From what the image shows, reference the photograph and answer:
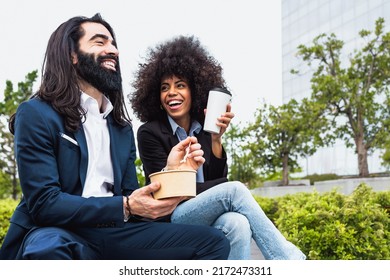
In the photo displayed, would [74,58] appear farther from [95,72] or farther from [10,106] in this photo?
[10,106]

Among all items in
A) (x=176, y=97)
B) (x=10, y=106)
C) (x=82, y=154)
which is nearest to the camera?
(x=82, y=154)

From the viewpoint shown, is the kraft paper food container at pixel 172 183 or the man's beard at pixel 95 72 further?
the man's beard at pixel 95 72

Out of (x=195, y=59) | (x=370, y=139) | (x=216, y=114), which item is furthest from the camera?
(x=370, y=139)

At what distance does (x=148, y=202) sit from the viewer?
1974 mm

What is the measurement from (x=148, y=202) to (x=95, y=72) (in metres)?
0.62

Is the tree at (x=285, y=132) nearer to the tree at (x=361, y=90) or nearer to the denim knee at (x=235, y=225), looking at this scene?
the tree at (x=361, y=90)

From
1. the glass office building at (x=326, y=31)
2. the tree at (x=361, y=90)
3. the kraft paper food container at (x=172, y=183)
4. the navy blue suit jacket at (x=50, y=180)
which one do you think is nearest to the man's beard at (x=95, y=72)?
the navy blue suit jacket at (x=50, y=180)

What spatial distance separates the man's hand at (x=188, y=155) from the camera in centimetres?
213

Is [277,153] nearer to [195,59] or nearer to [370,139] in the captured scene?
[370,139]

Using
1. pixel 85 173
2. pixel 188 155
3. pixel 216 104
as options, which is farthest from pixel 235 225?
pixel 85 173

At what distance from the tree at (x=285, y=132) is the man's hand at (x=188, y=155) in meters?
16.1

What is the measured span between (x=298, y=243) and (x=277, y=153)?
1434cm
